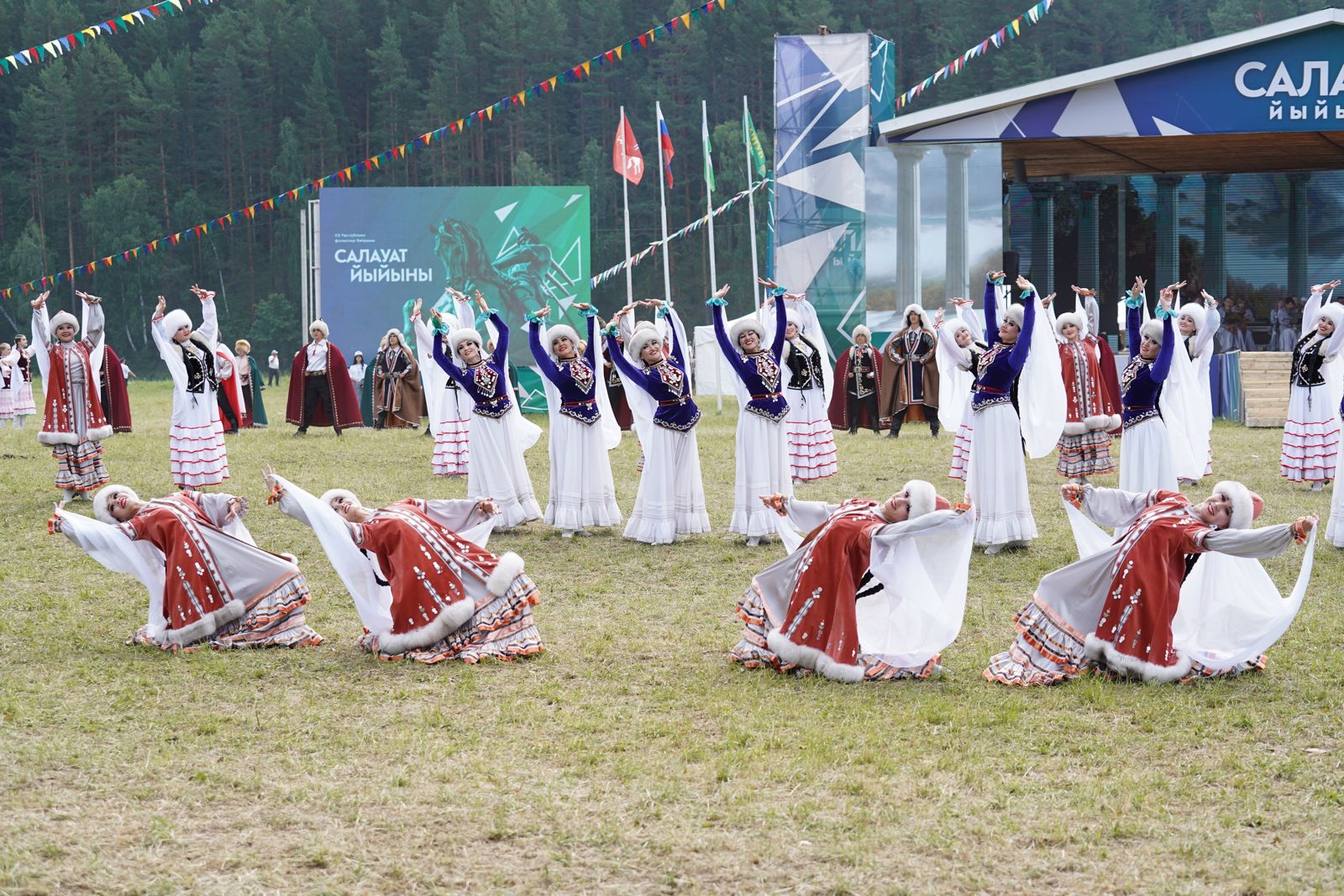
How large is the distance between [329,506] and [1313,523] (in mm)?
4368

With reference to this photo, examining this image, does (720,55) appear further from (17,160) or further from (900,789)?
(900,789)

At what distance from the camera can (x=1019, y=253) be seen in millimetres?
28047

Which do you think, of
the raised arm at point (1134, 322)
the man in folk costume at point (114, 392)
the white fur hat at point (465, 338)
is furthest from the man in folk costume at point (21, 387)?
the raised arm at point (1134, 322)

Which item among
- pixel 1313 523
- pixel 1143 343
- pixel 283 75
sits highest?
pixel 283 75

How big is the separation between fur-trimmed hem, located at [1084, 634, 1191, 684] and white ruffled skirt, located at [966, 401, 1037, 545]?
10.9 feet

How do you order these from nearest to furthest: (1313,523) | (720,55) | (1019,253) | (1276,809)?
(1276,809), (1313,523), (1019,253), (720,55)

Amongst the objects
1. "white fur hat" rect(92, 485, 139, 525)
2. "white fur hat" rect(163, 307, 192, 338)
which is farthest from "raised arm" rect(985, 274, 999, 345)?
"white fur hat" rect(163, 307, 192, 338)

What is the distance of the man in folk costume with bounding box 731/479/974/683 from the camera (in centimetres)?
639

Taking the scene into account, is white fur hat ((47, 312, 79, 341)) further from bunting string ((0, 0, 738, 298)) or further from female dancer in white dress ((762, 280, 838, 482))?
female dancer in white dress ((762, 280, 838, 482))

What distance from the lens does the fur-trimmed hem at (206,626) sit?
7.12m

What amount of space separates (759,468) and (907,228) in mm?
12968

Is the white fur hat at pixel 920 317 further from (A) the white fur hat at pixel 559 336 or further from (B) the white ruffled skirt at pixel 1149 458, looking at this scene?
(A) the white fur hat at pixel 559 336

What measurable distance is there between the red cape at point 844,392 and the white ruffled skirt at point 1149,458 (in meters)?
8.61

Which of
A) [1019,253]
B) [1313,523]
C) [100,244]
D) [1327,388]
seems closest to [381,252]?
[1019,253]
